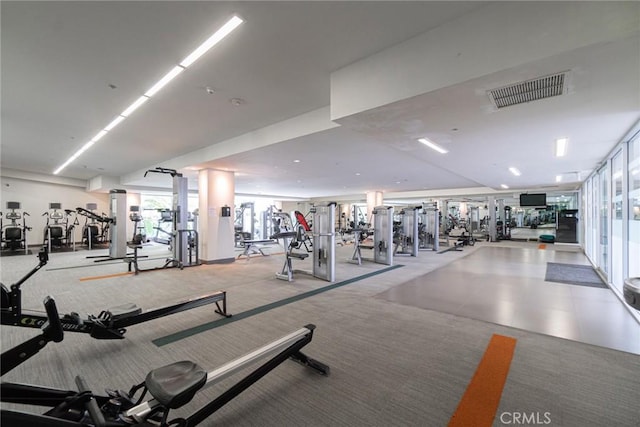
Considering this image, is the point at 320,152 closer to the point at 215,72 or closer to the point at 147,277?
the point at 215,72

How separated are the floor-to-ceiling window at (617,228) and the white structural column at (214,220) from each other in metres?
8.45

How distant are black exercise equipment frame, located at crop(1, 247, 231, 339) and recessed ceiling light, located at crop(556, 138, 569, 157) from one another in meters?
6.21

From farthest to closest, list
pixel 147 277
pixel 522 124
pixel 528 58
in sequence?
pixel 147 277 < pixel 522 124 < pixel 528 58

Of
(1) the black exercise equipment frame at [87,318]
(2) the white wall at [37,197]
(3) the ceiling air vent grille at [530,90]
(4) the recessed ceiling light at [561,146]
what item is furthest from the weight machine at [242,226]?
(4) the recessed ceiling light at [561,146]

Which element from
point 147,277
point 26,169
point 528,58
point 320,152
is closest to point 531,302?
point 528,58

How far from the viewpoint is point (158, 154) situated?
24.5 ft

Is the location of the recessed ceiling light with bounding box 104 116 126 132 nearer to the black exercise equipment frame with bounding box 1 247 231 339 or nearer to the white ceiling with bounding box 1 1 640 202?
the white ceiling with bounding box 1 1 640 202

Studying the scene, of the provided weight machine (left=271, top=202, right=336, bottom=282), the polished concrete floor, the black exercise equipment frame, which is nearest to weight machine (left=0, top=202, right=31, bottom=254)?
weight machine (left=271, top=202, right=336, bottom=282)

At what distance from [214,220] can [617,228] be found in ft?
29.1

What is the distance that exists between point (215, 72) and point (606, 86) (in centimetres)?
427

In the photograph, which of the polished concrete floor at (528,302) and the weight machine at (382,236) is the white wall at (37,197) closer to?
the weight machine at (382,236)

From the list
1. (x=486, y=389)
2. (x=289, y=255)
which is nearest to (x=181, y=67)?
(x=289, y=255)

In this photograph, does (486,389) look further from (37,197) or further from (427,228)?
(37,197)

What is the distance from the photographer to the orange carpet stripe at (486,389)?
1.75m
